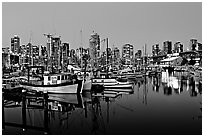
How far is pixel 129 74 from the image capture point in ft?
87.2

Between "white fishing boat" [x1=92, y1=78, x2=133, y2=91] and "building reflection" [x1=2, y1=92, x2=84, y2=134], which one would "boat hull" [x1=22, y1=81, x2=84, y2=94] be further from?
"white fishing boat" [x1=92, y1=78, x2=133, y2=91]

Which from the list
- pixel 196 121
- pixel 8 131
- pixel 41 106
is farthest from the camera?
pixel 41 106

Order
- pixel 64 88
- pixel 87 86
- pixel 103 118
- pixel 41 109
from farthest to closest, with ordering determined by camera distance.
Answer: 1. pixel 87 86
2. pixel 64 88
3. pixel 41 109
4. pixel 103 118

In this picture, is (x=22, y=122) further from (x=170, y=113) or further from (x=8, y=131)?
(x=170, y=113)

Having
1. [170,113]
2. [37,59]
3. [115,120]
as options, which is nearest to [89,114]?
[115,120]

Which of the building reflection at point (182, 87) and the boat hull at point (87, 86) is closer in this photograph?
the boat hull at point (87, 86)

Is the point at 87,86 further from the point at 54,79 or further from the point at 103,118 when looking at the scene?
the point at 103,118

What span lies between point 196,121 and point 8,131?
536 cm

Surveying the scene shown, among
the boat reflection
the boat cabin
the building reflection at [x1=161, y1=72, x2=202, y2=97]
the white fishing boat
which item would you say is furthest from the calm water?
the white fishing boat

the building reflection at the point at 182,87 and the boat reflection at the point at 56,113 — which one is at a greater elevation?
the building reflection at the point at 182,87

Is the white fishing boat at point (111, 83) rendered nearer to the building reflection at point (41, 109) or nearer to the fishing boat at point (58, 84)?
the fishing boat at point (58, 84)

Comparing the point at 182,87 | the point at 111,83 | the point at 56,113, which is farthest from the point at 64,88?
the point at 182,87

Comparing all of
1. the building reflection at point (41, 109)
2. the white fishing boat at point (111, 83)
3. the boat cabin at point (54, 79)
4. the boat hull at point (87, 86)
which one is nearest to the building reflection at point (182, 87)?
the white fishing boat at point (111, 83)

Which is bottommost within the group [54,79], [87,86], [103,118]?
[103,118]
